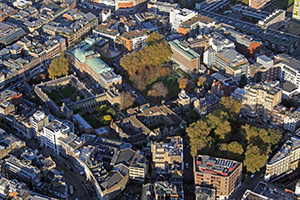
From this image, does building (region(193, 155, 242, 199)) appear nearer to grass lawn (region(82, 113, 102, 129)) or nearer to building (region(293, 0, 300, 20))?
grass lawn (region(82, 113, 102, 129))

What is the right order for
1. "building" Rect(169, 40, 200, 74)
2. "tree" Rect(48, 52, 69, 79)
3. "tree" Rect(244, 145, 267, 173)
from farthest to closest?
1. "building" Rect(169, 40, 200, 74)
2. "tree" Rect(48, 52, 69, 79)
3. "tree" Rect(244, 145, 267, 173)

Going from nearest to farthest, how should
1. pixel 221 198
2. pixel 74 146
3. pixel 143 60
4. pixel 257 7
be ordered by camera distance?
1. pixel 221 198
2. pixel 74 146
3. pixel 143 60
4. pixel 257 7

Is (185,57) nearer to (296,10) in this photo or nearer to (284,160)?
(284,160)

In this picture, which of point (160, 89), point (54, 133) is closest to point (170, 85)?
point (160, 89)

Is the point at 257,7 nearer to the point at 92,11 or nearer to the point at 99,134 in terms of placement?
the point at 92,11

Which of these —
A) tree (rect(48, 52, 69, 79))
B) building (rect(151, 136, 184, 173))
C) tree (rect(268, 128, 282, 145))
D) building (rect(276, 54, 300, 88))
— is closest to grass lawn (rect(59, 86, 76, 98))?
tree (rect(48, 52, 69, 79))

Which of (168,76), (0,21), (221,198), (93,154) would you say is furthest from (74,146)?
(0,21)
